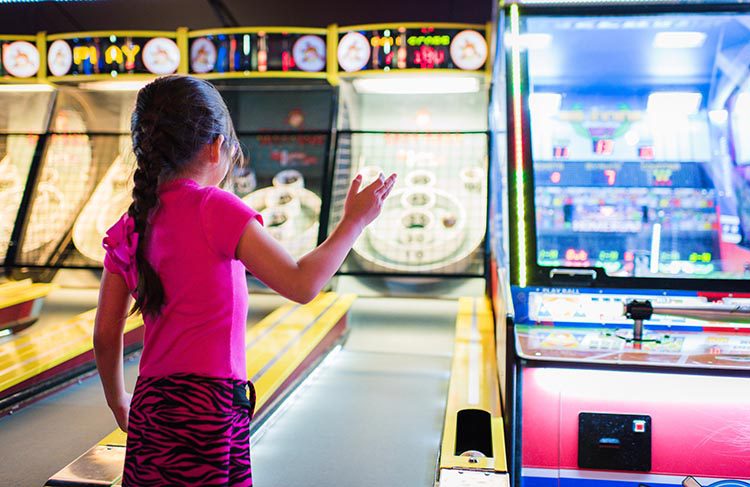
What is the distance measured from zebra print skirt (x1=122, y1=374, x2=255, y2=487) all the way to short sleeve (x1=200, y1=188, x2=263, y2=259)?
215 millimetres

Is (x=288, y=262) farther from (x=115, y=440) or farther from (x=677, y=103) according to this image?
(x=677, y=103)

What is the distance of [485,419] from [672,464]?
58 cm

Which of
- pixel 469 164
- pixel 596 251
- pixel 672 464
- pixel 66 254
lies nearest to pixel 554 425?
pixel 672 464

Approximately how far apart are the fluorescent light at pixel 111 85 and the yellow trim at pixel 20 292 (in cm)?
151

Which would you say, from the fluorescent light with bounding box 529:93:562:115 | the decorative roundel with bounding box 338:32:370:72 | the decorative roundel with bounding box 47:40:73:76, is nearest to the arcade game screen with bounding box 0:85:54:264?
the decorative roundel with bounding box 47:40:73:76

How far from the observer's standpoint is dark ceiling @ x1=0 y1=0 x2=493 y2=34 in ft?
19.1

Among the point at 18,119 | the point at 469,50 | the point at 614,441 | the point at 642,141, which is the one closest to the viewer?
the point at 614,441

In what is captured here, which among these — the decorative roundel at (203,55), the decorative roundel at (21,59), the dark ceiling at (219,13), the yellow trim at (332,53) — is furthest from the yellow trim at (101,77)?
the dark ceiling at (219,13)

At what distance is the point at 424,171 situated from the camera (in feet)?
14.8

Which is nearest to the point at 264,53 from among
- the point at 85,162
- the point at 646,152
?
the point at 85,162

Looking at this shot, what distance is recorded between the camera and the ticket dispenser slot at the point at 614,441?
5.68 feet

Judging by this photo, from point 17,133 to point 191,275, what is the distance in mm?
4449

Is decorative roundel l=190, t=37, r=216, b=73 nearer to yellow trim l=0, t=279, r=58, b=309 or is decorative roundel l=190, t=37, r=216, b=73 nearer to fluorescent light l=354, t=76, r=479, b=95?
fluorescent light l=354, t=76, r=479, b=95

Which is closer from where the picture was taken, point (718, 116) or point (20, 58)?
point (718, 116)
